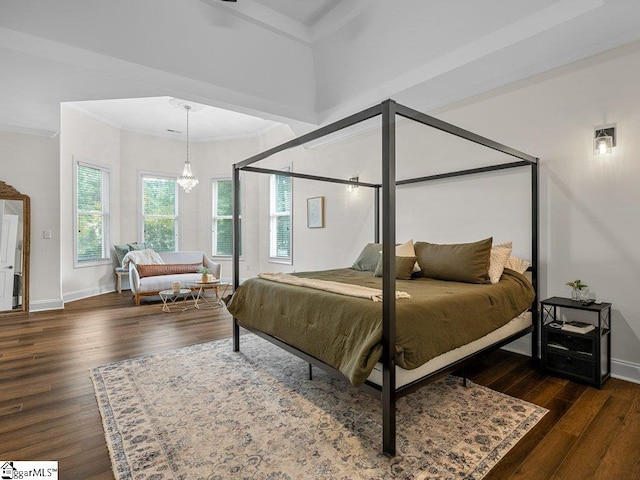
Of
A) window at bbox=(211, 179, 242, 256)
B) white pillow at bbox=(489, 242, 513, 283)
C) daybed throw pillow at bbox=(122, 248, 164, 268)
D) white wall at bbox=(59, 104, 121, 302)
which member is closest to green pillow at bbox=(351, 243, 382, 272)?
white pillow at bbox=(489, 242, 513, 283)

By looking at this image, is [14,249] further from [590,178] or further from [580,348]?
[590,178]

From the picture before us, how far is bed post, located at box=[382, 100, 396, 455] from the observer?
1.72 meters

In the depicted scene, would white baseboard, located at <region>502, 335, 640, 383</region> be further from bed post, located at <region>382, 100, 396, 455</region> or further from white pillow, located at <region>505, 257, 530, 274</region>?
bed post, located at <region>382, 100, 396, 455</region>

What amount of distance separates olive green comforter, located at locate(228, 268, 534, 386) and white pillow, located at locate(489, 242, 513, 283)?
0.10 metres

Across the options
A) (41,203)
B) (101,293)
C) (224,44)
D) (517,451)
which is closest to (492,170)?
(517,451)

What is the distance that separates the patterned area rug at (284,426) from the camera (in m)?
1.64

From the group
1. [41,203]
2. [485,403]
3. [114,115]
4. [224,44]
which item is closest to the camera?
[485,403]

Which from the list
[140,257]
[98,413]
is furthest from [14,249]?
[98,413]

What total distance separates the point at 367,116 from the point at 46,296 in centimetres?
564

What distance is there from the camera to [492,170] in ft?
11.0

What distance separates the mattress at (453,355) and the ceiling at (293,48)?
2197 millimetres

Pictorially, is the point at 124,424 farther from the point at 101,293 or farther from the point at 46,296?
the point at 101,293

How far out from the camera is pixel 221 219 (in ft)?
25.1

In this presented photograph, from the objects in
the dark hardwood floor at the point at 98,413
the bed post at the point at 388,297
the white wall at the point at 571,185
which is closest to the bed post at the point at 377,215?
the white wall at the point at 571,185
